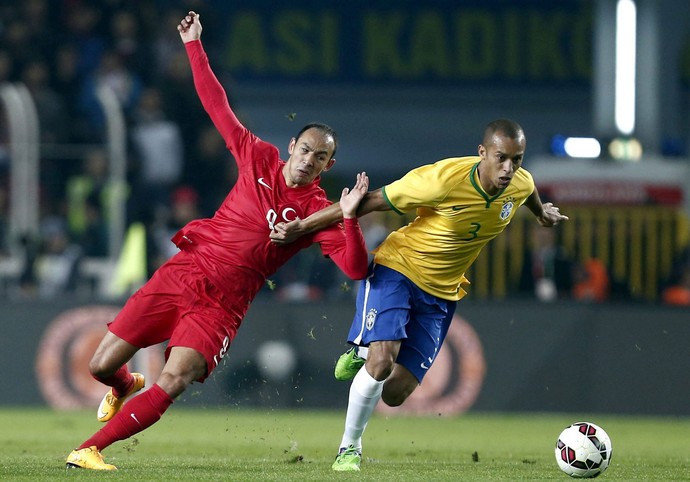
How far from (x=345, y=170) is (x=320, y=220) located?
17.3 meters

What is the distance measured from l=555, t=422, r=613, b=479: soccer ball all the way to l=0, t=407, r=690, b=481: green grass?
96 mm

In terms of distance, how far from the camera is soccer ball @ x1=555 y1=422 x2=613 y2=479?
28.6 ft

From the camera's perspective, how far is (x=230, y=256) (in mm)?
9086

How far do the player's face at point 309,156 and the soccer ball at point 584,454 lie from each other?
7.25ft

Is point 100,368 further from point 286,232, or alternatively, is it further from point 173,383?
point 286,232

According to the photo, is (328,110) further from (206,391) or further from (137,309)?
(137,309)

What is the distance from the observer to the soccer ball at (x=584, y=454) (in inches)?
344

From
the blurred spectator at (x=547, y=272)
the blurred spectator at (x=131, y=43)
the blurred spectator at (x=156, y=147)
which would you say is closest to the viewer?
the blurred spectator at (x=547, y=272)

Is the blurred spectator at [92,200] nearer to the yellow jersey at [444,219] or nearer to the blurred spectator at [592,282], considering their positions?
the blurred spectator at [592,282]

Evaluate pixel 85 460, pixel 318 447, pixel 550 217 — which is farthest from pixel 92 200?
pixel 85 460

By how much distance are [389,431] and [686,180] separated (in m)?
8.45

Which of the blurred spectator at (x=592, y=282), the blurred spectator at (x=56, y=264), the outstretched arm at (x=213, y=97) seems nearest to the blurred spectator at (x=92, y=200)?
the blurred spectator at (x=56, y=264)

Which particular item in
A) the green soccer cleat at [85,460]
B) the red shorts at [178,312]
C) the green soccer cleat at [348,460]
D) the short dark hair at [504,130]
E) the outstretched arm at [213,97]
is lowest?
the green soccer cleat at [348,460]

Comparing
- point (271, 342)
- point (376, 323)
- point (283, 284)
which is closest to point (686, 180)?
point (283, 284)
